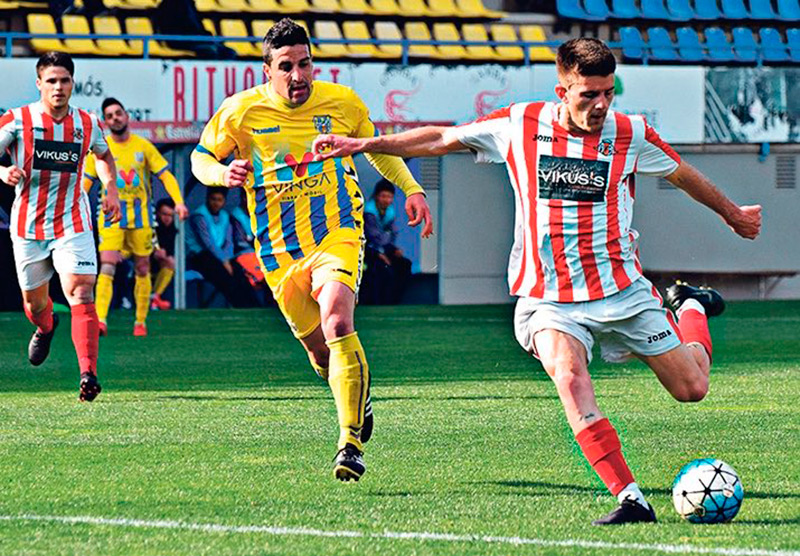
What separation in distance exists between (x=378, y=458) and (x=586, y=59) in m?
2.33

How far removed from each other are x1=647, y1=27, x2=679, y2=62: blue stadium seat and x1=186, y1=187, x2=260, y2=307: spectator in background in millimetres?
8567

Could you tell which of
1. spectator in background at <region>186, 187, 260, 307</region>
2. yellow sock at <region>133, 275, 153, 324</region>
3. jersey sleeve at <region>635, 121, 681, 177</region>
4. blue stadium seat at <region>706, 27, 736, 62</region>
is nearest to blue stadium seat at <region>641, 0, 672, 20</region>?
blue stadium seat at <region>706, 27, 736, 62</region>

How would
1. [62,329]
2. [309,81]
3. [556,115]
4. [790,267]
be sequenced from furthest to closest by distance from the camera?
[790,267]
[62,329]
[309,81]
[556,115]

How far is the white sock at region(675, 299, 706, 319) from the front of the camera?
22.8 ft

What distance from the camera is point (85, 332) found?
10.2 metres

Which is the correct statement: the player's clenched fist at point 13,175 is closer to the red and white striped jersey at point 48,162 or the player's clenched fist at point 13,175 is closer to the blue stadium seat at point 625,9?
the red and white striped jersey at point 48,162

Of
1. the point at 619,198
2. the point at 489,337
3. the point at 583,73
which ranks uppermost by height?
the point at 583,73

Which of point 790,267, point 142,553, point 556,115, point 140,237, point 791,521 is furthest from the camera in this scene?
point 790,267

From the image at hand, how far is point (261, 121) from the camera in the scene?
739 cm

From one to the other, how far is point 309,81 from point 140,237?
8.92 metres

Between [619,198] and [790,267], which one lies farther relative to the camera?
[790,267]

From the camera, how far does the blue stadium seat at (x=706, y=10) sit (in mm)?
30797

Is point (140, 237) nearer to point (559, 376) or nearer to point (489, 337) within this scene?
point (489, 337)

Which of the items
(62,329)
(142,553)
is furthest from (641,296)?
(62,329)
